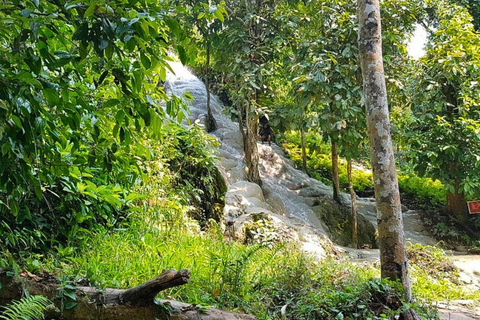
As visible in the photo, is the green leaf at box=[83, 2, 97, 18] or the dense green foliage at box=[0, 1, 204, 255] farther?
the dense green foliage at box=[0, 1, 204, 255]

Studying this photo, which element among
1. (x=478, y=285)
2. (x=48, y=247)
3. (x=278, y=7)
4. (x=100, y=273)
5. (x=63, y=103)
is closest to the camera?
(x=63, y=103)

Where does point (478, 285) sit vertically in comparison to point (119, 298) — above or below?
below

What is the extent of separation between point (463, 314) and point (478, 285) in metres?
2.75

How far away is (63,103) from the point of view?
1771mm

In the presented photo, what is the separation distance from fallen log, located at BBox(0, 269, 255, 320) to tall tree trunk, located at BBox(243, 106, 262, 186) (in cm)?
693

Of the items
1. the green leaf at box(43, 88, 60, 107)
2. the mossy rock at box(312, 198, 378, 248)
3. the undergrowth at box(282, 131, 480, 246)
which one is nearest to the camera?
the green leaf at box(43, 88, 60, 107)

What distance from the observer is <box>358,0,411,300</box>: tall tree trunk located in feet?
11.2

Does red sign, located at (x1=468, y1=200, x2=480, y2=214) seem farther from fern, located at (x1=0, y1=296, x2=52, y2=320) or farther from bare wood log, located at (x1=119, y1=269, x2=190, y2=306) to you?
fern, located at (x1=0, y1=296, x2=52, y2=320)

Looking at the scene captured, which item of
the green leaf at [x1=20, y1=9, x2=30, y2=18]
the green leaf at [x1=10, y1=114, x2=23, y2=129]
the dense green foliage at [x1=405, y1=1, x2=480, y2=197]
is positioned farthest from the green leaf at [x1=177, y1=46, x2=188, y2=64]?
the dense green foliage at [x1=405, y1=1, x2=480, y2=197]

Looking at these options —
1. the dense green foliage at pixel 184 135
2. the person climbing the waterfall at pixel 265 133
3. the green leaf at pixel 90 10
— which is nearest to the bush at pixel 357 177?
the dense green foliage at pixel 184 135

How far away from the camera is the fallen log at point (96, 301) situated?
2.16 m

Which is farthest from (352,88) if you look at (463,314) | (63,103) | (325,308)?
(63,103)

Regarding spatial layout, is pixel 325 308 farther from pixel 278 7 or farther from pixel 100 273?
pixel 278 7

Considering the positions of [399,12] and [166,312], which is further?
[399,12]
